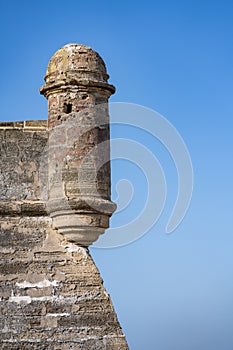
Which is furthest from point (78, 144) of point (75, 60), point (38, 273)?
point (38, 273)

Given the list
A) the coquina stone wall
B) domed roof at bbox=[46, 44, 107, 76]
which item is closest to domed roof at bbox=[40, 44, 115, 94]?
domed roof at bbox=[46, 44, 107, 76]

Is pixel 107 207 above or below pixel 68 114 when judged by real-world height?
below

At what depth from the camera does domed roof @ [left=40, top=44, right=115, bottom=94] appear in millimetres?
11227

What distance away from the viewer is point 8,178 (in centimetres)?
1123

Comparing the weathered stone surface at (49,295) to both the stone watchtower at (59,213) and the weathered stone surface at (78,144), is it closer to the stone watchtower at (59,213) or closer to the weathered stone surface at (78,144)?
the stone watchtower at (59,213)

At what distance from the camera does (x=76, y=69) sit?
1127cm

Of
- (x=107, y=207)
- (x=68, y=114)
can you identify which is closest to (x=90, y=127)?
(x=68, y=114)

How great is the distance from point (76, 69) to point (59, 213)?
6.21ft

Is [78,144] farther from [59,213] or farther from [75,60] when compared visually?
[75,60]

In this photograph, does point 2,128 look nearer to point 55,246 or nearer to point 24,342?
point 55,246

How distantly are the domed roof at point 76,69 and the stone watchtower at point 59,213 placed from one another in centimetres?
1

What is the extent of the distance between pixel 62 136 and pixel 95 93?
0.73 meters

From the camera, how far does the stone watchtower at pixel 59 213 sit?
10.7 metres

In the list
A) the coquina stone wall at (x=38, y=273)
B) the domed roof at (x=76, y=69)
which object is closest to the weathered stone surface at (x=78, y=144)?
the domed roof at (x=76, y=69)
